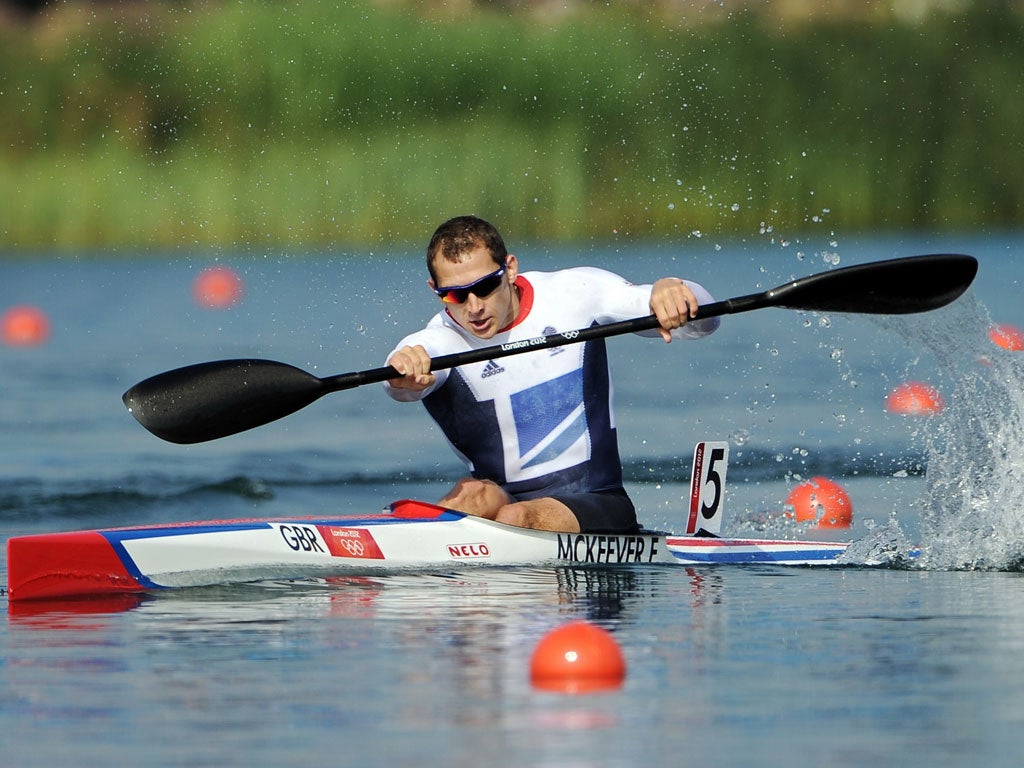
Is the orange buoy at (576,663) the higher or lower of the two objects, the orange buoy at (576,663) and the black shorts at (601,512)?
the lower

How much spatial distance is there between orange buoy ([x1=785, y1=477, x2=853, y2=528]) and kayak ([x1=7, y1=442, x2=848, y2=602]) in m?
1.63

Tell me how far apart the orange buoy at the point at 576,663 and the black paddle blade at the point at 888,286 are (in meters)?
2.72

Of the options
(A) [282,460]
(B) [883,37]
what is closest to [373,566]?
(A) [282,460]

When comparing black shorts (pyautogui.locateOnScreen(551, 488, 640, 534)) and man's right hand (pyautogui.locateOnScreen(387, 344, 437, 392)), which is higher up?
man's right hand (pyautogui.locateOnScreen(387, 344, 437, 392))

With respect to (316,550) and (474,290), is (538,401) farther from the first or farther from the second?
(316,550)

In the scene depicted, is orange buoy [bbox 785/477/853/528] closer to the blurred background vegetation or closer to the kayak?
the kayak

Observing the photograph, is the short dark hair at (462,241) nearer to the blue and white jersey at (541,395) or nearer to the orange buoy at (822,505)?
the blue and white jersey at (541,395)

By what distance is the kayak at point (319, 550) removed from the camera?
287 inches

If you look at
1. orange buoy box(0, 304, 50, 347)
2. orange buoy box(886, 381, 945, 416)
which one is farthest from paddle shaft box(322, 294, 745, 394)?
orange buoy box(0, 304, 50, 347)

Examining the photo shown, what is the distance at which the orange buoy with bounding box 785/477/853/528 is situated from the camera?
9.87m

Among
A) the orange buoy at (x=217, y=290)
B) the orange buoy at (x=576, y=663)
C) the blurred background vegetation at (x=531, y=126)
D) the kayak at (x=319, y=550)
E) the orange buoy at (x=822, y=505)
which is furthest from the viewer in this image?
the blurred background vegetation at (x=531, y=126)

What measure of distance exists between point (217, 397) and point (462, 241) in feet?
3.72

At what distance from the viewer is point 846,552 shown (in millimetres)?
8133

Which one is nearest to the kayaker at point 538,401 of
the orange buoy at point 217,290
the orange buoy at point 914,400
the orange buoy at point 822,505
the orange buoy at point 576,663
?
the orange buoy at point 822,505
